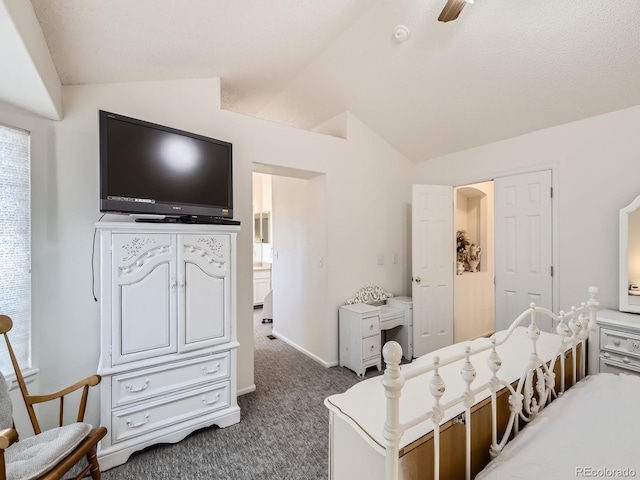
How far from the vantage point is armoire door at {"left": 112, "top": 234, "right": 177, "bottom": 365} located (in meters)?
1.82

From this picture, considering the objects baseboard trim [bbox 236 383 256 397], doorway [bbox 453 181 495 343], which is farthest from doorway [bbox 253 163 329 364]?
doorway [bbox 453 181 495 343]

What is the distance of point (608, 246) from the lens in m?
2.51

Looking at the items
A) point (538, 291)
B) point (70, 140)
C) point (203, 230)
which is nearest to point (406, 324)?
point (538, 291)

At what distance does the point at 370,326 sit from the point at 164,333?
1971 mm

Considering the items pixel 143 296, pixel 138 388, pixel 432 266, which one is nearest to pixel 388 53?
pixel 432 266

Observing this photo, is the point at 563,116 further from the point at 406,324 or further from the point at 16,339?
the point at 16,339

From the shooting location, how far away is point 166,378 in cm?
197

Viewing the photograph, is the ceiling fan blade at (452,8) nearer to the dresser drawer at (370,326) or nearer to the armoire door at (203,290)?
the armoire door at (203,290)

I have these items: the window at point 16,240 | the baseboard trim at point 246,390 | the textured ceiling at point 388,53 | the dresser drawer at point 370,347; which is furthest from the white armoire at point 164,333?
the dresser drawer at point 370,347

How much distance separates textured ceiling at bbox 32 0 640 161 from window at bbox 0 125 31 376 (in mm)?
569

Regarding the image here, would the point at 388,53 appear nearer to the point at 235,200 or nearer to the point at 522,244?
the point at 235,200

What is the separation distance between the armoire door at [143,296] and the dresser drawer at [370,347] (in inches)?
72.4

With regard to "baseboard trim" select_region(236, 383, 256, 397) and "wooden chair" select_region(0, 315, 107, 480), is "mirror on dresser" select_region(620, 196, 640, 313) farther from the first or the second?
"wooden chair" select_region(0, 315, 107, 480)

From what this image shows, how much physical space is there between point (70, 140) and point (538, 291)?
4.23 metres
